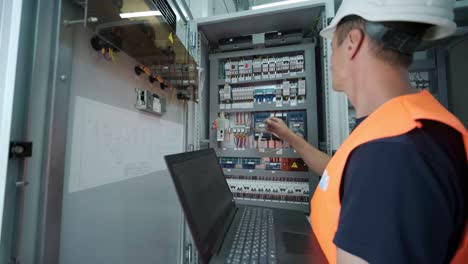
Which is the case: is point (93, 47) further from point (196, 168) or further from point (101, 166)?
point (196, 168)

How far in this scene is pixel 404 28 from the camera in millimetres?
429

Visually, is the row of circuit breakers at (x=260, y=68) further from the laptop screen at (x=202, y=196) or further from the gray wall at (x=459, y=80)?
the gray wall at (x=459, y=80)

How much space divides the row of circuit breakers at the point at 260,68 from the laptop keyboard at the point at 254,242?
982mm

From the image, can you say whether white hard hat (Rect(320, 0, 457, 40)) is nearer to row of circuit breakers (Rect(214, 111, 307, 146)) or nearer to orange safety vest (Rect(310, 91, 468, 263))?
orange safety vest (Rect(310, 91, 468, 263))

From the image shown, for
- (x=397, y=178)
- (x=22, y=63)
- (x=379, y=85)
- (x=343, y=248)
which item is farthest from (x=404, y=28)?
(x=22, y=63)

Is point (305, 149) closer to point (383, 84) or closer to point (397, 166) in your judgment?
point (383, 84)

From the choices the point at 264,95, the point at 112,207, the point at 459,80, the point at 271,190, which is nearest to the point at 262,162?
the point at 271,190

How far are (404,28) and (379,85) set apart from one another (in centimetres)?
13

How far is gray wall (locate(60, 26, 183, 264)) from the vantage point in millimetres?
608

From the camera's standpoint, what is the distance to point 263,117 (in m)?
1.48

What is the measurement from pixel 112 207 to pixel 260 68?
4.11ft

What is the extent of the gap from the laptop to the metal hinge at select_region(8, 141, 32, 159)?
0.32 meters

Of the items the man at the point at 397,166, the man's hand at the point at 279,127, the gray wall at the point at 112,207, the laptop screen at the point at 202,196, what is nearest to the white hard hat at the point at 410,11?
the man at the point at 397,166

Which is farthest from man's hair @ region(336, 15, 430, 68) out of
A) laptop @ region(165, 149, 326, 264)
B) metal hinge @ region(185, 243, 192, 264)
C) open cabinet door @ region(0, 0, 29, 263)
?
metal hinge @ region(185, 243, 192, 264)
